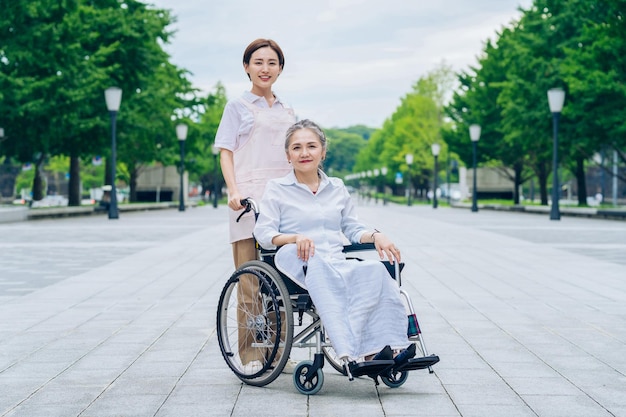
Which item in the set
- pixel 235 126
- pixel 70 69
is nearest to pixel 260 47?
pixel 235 126

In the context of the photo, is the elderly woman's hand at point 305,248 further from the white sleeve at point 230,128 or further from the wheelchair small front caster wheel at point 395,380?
the white sleeve at point 230,128

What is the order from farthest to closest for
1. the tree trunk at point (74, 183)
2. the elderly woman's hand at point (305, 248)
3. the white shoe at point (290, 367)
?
the tree trunk at point (74, 183) < the white shoe at point (290, 367) < the elderly woman's hand at point (305, 248)

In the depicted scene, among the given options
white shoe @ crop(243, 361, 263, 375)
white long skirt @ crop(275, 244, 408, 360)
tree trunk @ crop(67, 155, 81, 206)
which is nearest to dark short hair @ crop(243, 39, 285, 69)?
white long skirt @ crop(275, 244, 408, 360)

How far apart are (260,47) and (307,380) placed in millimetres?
1927

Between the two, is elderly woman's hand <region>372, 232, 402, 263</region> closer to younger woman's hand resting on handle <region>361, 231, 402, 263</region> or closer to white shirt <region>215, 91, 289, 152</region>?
younger woman's hand resting on handle <region>361, 231, 402, 263</region>

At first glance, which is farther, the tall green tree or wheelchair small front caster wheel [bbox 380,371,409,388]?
the tall green tree

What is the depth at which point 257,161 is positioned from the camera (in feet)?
17.0

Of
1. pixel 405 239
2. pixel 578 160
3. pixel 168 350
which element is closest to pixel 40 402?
pixel 168 350

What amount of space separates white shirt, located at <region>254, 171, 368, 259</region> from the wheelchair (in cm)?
9

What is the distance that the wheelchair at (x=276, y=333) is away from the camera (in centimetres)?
445

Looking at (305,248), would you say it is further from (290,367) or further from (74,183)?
(74,183)

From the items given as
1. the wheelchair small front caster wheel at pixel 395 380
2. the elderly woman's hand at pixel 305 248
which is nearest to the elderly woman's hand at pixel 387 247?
the elderly woman's hand at pixel 305 248

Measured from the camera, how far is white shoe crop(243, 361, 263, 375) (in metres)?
4.88

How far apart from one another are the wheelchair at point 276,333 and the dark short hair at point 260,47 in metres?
0.92
